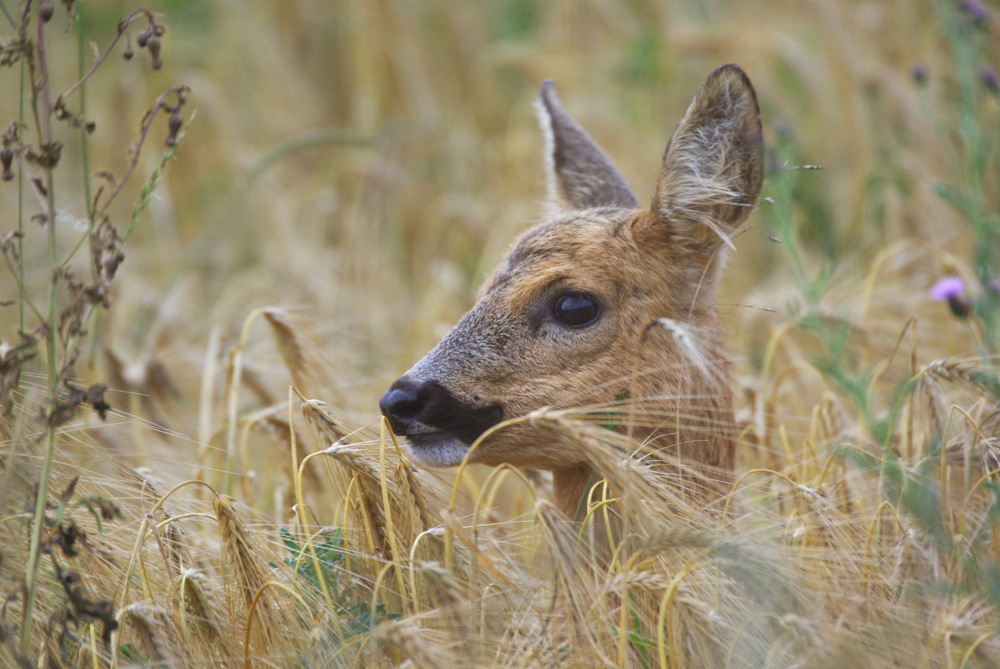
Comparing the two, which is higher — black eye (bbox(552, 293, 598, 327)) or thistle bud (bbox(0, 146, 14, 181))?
thistle bud (bbox(0, 146, 14, 181))

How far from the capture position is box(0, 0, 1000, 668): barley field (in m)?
2.23

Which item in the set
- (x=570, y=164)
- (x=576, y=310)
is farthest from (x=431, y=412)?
(x=570, y=164)

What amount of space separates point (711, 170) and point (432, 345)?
2672 mm

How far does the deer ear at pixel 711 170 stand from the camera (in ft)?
9.45

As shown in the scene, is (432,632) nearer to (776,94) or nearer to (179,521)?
(179,521)

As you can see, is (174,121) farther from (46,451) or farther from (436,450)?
(436,450)

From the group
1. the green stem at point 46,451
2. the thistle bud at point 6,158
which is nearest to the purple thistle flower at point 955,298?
the green stem at point 46,451

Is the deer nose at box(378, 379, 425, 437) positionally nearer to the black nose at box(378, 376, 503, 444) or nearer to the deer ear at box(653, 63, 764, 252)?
the black nose at box(378, 376, 503, 444)

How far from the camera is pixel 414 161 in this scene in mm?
9055

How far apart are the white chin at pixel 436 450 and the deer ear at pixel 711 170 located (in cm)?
101

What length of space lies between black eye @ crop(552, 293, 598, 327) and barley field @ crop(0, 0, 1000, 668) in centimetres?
46

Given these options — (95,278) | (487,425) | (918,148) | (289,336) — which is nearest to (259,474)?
(289,336)

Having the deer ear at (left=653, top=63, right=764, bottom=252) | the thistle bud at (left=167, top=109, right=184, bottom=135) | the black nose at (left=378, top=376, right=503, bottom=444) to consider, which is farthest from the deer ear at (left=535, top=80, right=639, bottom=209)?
the thistle bud at (left=167, top=109, right=184, bottom=135)

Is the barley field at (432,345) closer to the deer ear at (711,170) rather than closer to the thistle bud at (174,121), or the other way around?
the thistle bud at (174,121)
